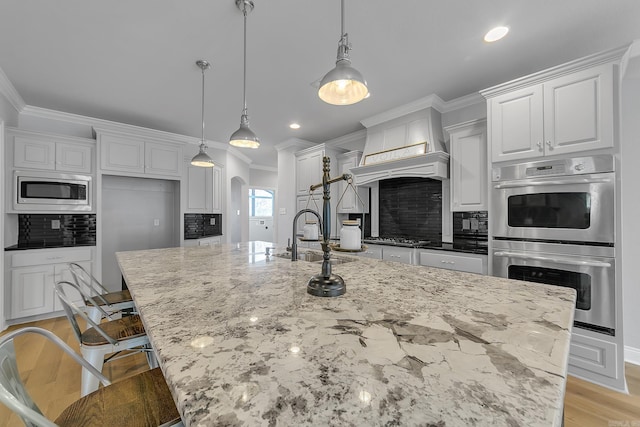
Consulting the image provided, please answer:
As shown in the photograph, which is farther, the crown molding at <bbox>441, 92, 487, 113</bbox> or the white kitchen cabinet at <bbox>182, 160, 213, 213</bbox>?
the white kitchen cabinet at <bbox>182, 160, 213, 213</bbox>

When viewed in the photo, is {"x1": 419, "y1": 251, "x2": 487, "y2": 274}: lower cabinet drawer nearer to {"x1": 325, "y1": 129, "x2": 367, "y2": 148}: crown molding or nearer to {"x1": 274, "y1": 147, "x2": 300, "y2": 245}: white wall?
{"x1": 325, "y1": 129, "x2": 367, "y2": 148}: crown molding

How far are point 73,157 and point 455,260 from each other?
460cm

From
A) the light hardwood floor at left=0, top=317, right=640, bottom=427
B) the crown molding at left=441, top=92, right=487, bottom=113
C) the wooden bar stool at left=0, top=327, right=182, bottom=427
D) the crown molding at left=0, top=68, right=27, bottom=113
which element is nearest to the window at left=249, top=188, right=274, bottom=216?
the crown molding at left=0, top=68, right=27, bottom=113

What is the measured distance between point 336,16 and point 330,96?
2.93 ft

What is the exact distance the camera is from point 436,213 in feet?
11.0

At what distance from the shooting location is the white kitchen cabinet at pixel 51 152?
122 inches

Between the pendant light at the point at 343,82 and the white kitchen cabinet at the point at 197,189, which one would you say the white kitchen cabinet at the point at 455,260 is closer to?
the pendant light at the point at 343,82

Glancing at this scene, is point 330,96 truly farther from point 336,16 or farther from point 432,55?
point 432,55

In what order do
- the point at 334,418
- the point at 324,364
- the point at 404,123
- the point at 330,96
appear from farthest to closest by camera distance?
the point at 404,123
the point at 330,96
the point at 324,364
the point at 334,418

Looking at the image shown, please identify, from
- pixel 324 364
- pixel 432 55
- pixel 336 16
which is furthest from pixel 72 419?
pixel 432 55

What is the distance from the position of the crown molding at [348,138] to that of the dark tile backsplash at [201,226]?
242cm

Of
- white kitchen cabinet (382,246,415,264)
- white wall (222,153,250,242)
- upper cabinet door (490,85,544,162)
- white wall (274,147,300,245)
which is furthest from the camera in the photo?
white wall (222,153,250,242)

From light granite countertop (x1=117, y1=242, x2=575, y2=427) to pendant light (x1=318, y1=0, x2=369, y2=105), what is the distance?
892 mm

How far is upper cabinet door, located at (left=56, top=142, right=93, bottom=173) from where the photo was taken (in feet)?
10.9
